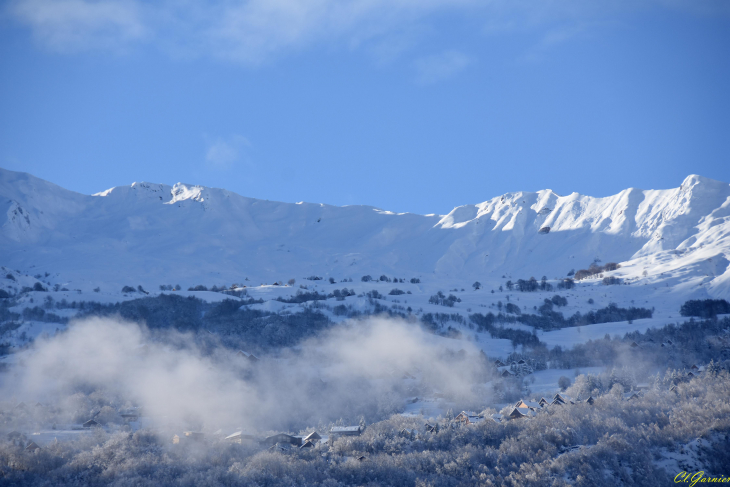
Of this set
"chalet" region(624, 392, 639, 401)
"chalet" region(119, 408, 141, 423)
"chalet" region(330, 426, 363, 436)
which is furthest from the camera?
"chalet" region(119, 408, 141, 423)

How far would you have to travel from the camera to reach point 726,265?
6688 cm

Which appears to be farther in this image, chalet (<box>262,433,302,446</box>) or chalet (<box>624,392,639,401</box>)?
chalet (<box>624,392,639,401</box>)

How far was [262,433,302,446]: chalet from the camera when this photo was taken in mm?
22697

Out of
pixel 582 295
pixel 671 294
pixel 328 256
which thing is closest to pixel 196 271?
pixel 328 256

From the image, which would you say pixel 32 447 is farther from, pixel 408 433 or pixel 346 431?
pixel 408 433

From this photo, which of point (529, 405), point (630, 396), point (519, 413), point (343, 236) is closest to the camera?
point (519, 413)

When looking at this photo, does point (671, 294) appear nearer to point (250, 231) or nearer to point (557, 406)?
point (557, 406)

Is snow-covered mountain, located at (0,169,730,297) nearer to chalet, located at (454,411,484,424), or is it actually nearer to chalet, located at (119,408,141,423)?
chalet, located at (454,411,484,424)

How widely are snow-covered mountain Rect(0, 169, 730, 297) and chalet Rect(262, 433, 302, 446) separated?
5281 cm

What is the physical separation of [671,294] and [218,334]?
46.4 m

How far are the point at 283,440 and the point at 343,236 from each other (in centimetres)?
10042

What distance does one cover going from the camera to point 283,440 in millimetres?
22906

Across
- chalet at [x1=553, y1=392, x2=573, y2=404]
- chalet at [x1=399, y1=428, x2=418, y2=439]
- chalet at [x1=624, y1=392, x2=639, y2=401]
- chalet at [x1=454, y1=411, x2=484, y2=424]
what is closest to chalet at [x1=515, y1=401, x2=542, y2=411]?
chalet at [x1=553, y1=392, x2=573, y2=404]

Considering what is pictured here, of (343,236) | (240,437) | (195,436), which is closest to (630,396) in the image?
(240,437)
